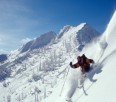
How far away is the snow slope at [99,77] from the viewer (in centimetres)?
1446

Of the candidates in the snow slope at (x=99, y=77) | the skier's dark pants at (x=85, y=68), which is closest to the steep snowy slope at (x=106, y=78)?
the snow slope at (x=99, y=77)

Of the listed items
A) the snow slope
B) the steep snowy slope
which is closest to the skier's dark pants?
the snow slope

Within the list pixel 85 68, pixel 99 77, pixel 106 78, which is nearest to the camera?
pixel 106 78

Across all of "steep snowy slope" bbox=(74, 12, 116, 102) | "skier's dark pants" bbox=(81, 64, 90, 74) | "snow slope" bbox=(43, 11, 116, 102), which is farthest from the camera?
"skier's dark pants" bbox=(81, 64, 90, 74)

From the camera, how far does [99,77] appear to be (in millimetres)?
16703

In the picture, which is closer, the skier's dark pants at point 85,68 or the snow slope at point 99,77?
the snow slope at point 99,77

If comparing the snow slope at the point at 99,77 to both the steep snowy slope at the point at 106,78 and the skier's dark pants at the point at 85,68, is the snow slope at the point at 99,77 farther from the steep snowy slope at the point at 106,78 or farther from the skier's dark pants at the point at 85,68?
the skier's dark pants at the point at 85,68

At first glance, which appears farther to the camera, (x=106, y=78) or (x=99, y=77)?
(x=99, y=77)

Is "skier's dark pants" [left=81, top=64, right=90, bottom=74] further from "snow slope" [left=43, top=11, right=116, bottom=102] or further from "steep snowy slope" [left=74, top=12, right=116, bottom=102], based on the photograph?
"steep snowy slope" [left=74, top=12, right=116, bottom=102]

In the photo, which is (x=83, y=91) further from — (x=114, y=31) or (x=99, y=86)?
(x=114, y=31)

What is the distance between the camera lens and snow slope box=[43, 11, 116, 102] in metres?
14.5

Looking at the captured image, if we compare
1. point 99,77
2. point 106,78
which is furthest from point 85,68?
point 106,78

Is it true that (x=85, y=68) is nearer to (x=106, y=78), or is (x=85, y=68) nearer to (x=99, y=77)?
(x=99, y=77)

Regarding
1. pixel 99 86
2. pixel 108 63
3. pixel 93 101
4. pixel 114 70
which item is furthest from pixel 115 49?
pixel 93 101
